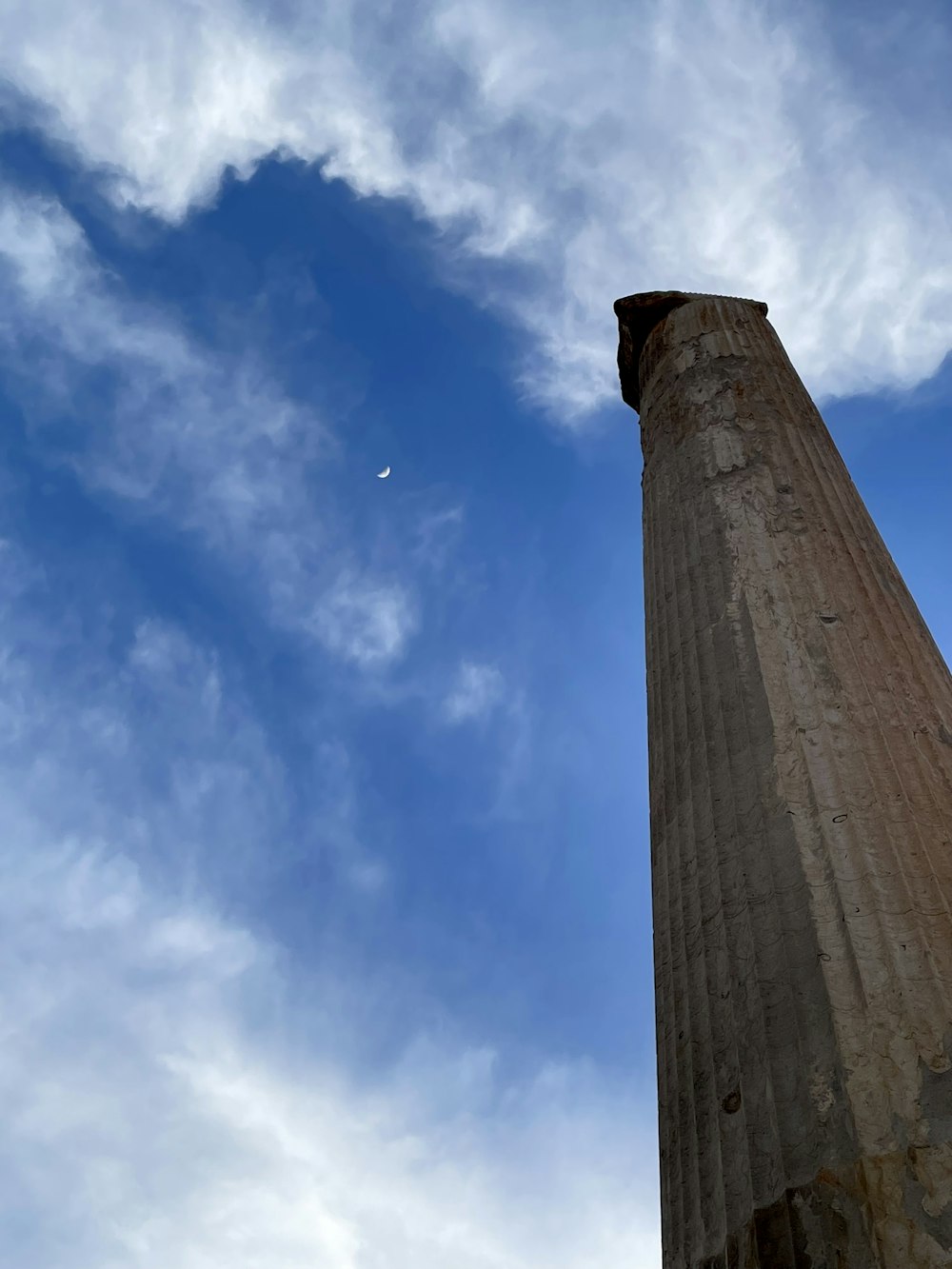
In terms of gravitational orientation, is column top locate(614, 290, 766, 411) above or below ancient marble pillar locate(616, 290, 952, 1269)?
above

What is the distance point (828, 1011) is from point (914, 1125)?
0.56 meters

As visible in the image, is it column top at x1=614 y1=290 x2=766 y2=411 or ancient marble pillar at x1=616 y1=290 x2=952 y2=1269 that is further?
column top at x1=614 y1=290 x2=766 y2=411

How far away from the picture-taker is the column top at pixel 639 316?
11930 mm

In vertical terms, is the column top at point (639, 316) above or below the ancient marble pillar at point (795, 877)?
above

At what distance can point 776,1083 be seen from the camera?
422cm

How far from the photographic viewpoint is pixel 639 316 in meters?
12.1

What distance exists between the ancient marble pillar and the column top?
13.1ft

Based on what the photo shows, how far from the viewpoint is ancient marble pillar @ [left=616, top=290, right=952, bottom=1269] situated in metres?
3.82

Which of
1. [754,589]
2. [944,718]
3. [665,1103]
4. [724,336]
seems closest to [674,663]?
[754,589]

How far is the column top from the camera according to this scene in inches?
470

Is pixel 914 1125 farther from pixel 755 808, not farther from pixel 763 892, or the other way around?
pixel 755 808

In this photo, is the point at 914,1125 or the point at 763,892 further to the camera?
the point at 763,892

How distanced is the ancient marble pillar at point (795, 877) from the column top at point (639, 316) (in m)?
3.99

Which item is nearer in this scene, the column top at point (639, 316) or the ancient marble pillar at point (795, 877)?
the ancient marble pillar at point (795, 877)
